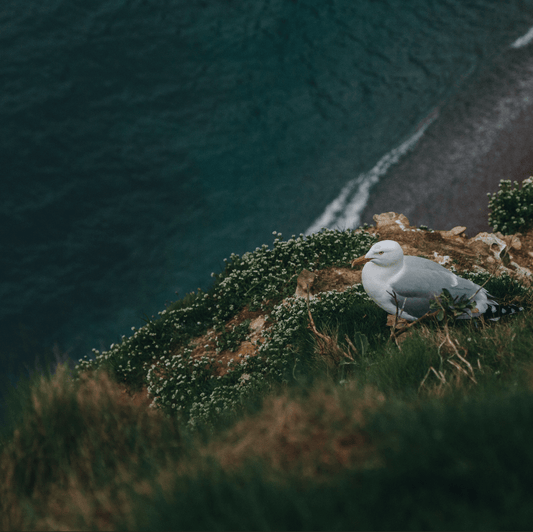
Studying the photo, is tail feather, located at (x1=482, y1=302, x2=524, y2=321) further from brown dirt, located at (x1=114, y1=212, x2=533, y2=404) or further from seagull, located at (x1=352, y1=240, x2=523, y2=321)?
brown dirt, located at (x1=114, y1=212, x2=533, y2=404)

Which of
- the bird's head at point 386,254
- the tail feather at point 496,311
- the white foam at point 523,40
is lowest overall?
the tail feather at point 496,311

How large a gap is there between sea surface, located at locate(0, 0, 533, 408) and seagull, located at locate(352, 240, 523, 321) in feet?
23.8

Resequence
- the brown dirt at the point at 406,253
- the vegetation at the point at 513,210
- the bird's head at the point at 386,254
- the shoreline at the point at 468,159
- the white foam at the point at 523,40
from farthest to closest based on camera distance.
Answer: the white foam at the point at 523,40
the shoreline at the point at 468,159
the vegetation at the point at 513,210
the brown dirt at the point at 406,253
the bird's head at the point at 386,254

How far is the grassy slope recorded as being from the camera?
2.11 m

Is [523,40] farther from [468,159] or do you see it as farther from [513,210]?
[513,210]

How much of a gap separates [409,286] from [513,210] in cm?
544

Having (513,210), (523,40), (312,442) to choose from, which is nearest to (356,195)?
(513,210)

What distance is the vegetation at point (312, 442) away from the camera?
2111 mm

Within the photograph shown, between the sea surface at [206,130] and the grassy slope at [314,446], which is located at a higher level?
the sea surface at [206,130]

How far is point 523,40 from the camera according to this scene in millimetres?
15117

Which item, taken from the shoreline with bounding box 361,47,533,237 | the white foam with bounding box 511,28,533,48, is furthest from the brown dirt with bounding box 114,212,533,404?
the white foam with bounding box 511,28,533,48

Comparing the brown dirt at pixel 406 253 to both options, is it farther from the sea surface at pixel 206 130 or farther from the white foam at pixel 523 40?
the white foam at pixel 523 40

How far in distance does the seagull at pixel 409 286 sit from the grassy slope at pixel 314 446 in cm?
28

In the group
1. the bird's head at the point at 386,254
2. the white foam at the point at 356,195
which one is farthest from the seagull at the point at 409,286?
the white foam at the point at 356,195
